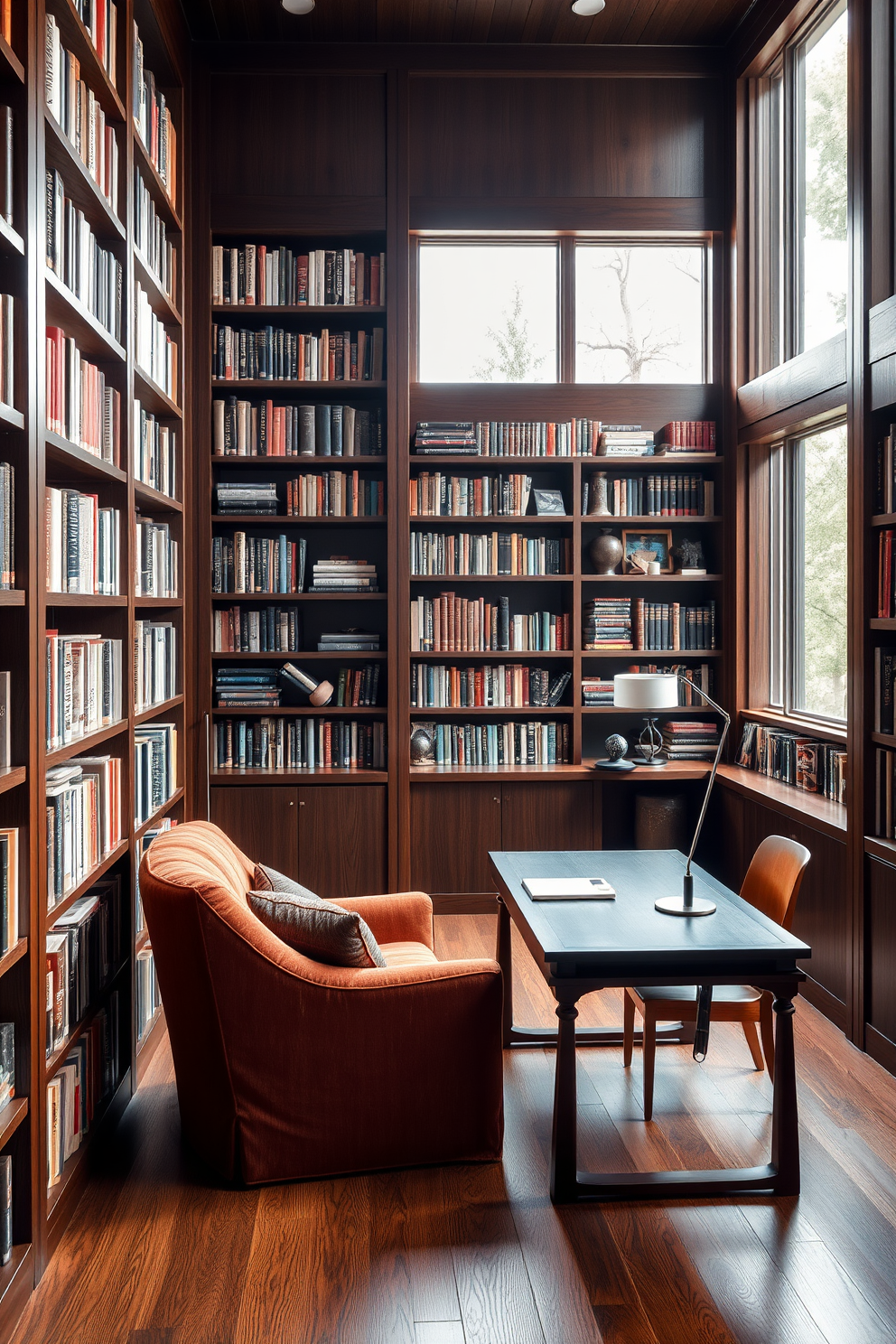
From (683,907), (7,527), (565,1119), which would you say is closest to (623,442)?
(683,907)

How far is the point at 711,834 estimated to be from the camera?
5.17 metres

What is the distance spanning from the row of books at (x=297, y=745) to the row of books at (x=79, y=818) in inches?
73.4

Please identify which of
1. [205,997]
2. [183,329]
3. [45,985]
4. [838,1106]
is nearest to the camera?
[45,985]

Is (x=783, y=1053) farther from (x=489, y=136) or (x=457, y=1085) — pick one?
(x=489, y=136)

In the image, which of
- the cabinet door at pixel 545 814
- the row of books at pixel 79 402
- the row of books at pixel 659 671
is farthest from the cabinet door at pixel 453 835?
the row of books at pixel 79 402

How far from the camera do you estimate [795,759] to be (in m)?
4.46

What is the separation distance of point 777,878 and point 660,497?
249 cm

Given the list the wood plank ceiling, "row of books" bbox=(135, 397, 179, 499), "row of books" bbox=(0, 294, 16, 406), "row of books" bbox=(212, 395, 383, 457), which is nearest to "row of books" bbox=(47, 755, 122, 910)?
"row of books" bbox=(0, 294, 16, 406)

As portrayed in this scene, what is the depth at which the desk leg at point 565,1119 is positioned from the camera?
2.56 m

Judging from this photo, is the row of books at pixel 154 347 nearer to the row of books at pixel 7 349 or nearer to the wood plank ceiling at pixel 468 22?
the row of books at pixel 7 349

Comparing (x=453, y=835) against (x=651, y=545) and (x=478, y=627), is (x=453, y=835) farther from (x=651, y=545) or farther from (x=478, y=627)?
(x=651, y=545)

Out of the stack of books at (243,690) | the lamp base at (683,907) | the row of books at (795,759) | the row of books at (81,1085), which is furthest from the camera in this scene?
the stack of books at (243,690)

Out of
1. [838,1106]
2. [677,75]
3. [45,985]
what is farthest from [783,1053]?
[677,75]

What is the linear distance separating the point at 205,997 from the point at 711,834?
10.5 ft
